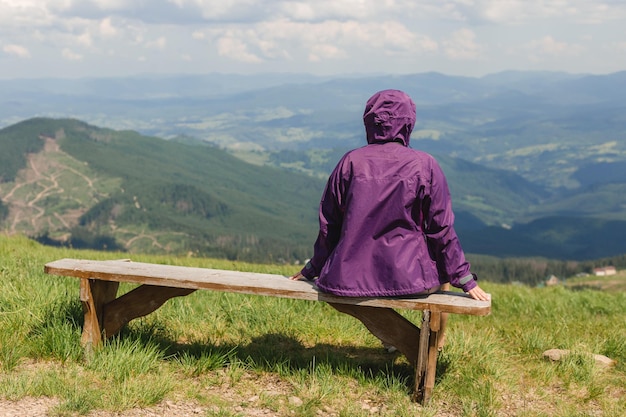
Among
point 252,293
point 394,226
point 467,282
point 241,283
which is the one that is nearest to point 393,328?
point 467,282

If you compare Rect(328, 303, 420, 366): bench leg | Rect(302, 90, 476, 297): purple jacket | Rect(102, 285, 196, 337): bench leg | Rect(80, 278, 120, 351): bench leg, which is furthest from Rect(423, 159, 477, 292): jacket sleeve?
Rect(80, 278, 120, 351): bench leg

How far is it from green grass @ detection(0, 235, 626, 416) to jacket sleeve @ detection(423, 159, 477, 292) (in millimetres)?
1103

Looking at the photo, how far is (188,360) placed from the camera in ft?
19.3

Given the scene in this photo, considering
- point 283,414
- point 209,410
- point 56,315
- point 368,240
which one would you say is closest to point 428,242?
point 368,240

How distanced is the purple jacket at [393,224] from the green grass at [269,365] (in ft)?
3.26

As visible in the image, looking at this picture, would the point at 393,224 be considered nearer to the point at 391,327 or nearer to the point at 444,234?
the point at 444,234

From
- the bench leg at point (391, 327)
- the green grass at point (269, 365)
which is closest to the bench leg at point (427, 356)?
the green grass at point (269, 365)

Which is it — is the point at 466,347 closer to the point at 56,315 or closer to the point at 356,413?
the point at 356,413

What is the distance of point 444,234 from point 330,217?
1077 millimetres

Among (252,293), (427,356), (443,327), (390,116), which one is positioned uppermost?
(390,116)

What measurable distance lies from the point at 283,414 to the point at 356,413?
0.60 m

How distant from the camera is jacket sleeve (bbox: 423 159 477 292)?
5234 millimetres

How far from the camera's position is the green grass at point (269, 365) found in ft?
16.9

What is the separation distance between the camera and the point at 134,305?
6.11 metres
